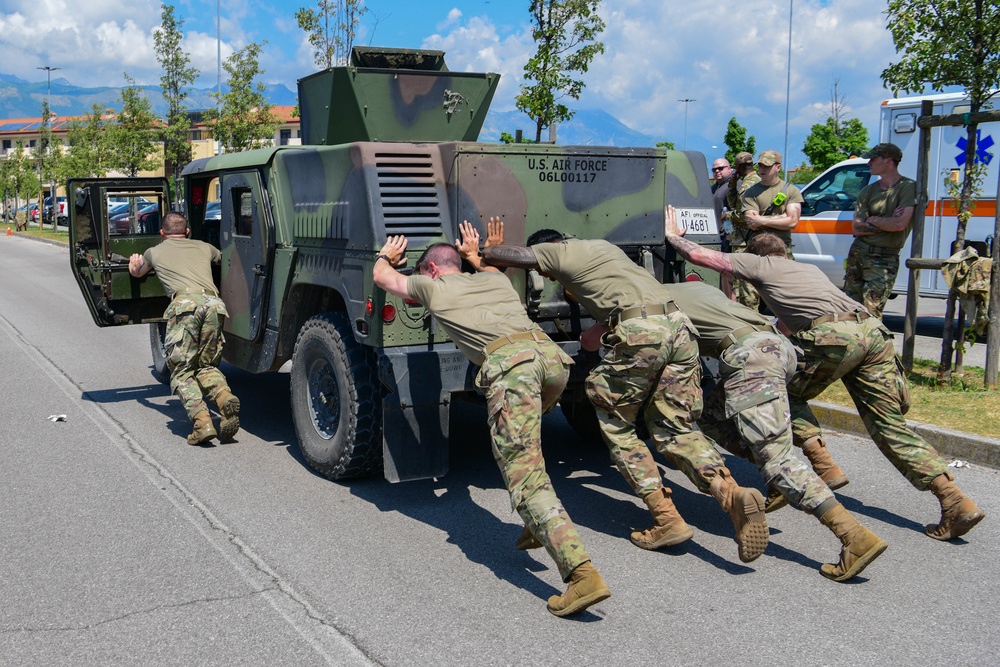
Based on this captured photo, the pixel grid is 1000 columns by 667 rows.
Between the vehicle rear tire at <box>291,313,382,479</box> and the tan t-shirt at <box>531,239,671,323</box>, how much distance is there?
1.34 m

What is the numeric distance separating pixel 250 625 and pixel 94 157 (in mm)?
37418

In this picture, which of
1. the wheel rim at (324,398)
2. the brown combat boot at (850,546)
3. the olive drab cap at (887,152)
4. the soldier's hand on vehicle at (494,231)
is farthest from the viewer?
the olive drab cap at (887,152)

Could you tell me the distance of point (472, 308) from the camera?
4.70m

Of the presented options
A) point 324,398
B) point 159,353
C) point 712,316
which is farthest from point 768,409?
point 159,353

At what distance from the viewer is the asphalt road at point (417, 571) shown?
377cm

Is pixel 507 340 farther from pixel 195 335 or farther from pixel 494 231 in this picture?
pixel 195 335

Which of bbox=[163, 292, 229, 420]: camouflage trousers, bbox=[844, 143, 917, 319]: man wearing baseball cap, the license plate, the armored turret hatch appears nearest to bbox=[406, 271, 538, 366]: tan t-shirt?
the license plate

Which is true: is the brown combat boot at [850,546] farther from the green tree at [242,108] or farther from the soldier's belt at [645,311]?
the green tree at [242,108]

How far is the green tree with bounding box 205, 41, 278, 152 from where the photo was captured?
26.5 meters

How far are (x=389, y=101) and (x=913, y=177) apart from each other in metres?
7.73

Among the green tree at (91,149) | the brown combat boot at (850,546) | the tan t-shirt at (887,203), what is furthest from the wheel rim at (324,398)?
the green tree at (91,149)

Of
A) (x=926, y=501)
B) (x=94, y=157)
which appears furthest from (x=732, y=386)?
(x=94, y=157)

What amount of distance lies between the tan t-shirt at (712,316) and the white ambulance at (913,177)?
6.61 m

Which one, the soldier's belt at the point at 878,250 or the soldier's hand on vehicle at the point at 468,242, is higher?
the soldier's hand on vehicle at the point at 468,242
